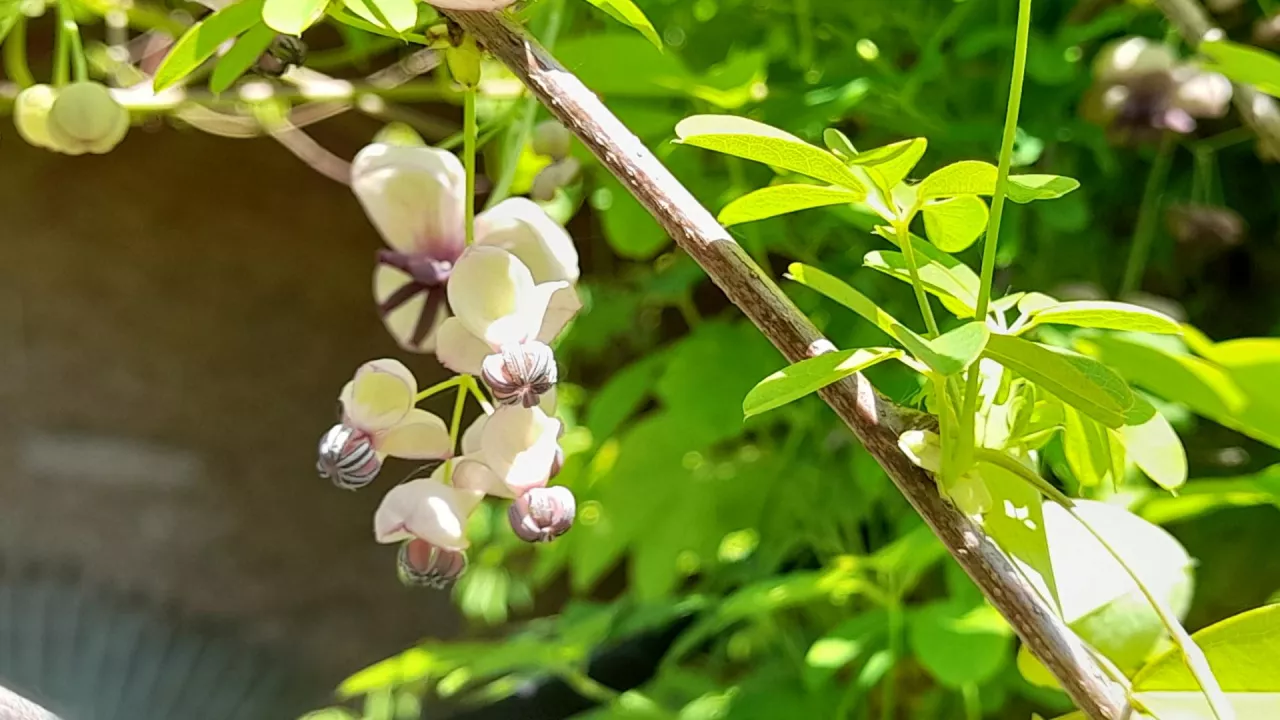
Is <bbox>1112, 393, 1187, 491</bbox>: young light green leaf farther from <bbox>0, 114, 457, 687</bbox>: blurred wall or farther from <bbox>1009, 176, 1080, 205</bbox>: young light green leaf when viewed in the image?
<bbox>0, 114, 457, 687</bbox>: blurred wall

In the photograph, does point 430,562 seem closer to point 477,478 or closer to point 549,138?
point 477,478

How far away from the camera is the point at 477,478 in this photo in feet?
0.67

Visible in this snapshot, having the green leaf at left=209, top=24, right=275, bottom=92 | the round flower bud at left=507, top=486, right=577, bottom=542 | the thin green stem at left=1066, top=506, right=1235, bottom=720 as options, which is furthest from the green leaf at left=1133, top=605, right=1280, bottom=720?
the green leaf at left=209, top=24, right=275, bottom=92

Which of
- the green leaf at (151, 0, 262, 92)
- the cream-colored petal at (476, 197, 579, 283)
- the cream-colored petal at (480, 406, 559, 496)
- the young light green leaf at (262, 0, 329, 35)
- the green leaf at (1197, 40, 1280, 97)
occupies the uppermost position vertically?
the green leaf at (151, 0, 262, 92)

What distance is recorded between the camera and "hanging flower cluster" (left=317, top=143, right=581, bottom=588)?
189mm

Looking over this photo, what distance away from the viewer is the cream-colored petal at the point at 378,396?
200 mm

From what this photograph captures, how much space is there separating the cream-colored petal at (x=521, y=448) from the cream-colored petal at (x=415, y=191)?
0.06m

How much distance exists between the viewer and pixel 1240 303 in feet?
1.90

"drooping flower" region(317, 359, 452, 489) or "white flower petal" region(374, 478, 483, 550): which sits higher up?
"drooping flower" region(317, 359, 452, 489)

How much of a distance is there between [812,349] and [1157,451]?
9 centimetres

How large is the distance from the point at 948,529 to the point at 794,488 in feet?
1.09

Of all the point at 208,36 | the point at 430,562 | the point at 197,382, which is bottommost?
the point at 430,562

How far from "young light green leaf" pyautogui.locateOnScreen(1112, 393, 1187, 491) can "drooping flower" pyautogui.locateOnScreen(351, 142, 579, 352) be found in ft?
0.40

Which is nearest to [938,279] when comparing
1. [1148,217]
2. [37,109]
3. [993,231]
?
[993,231]
